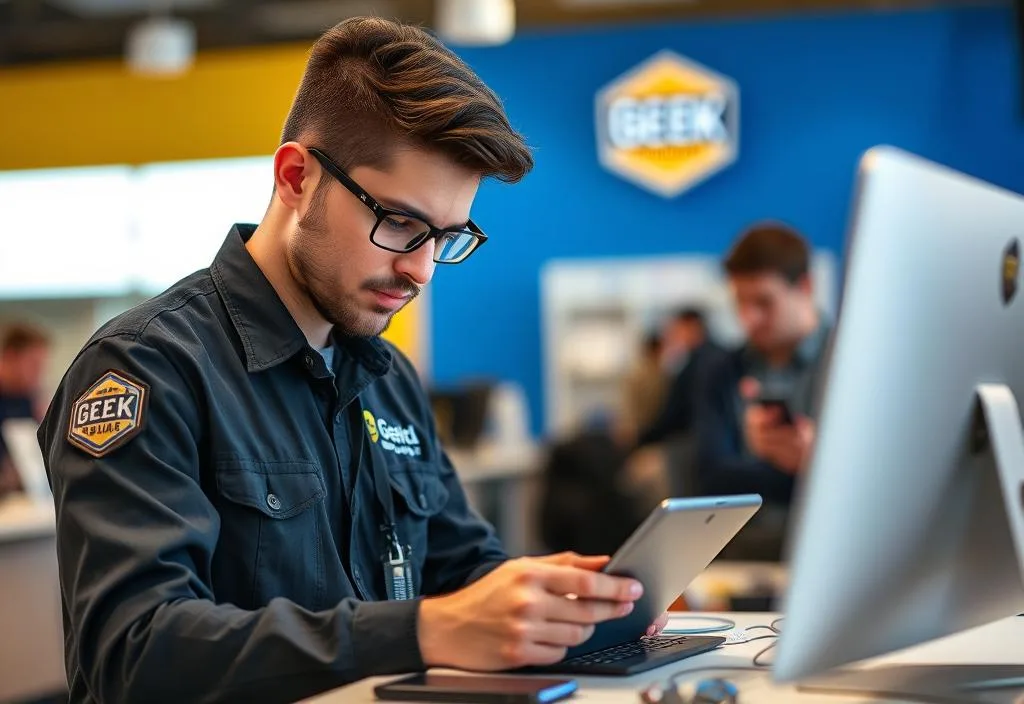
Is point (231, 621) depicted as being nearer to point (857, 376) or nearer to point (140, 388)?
point (140, 388)

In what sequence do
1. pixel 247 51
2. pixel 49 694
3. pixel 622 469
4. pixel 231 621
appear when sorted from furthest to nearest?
pixel 247 51, pixel 622 469, pixel 49 694, pixel 231 621

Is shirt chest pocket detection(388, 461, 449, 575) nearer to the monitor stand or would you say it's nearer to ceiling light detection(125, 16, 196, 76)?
the monitor stand

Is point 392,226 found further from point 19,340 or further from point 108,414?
point 19,340

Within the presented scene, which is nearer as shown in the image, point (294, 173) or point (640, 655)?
point (640, 655)

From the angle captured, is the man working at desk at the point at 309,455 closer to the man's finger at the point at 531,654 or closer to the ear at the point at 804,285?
the man's finger at the point at 531,654

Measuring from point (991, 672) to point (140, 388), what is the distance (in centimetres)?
92

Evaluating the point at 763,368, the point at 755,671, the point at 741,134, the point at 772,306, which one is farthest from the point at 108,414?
the point at 741,134

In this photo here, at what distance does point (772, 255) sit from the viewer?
3830 millimetres

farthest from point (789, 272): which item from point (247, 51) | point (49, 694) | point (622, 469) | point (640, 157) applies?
point (247, 51)

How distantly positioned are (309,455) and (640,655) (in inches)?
18.7

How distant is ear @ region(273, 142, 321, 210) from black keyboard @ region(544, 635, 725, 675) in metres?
0.67

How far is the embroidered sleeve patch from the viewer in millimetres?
1390

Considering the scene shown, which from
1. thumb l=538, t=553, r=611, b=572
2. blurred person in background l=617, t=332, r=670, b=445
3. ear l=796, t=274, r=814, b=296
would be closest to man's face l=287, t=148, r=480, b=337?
thumb l=538, t=553, r=611, b=572

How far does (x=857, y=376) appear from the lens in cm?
103
